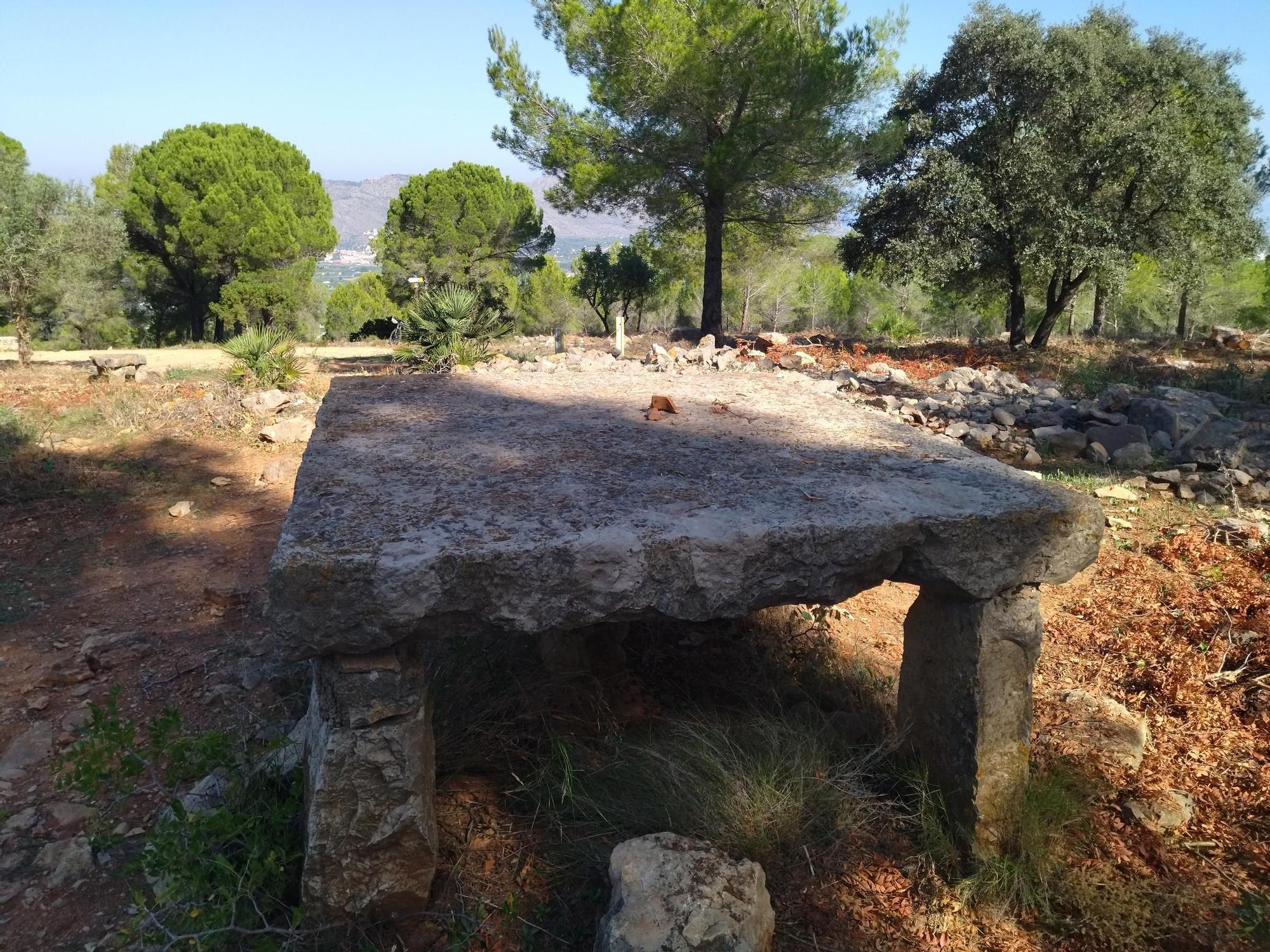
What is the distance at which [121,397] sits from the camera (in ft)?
28.7

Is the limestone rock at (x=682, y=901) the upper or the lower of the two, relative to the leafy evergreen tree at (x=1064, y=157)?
lower

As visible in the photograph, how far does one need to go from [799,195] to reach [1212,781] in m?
12.7

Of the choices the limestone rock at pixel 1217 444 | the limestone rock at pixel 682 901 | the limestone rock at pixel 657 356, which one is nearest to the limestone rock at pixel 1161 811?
the limestone rock at pixel 682 901

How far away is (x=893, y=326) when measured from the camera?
31.5m

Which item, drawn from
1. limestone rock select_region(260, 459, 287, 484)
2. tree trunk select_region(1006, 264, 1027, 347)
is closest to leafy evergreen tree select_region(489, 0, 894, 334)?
tree trunk select_region(1006, 264, 1027, 347)

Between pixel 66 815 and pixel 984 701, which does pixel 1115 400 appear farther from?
pixel 66 815

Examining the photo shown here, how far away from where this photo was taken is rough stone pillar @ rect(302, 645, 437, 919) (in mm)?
1924

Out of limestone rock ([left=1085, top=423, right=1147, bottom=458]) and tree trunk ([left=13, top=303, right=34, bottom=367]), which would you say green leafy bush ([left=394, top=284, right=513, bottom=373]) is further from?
tree trunk ([left=13, top=303, right=34, bottom=367])

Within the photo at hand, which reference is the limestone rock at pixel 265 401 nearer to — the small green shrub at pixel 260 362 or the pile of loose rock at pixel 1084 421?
the small green shrub at pixel 260 362

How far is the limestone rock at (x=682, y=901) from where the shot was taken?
1.81 metres

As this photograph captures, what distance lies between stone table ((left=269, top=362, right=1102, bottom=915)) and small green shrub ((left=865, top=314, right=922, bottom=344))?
23475 mm

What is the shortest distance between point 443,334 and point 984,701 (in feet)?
26.5

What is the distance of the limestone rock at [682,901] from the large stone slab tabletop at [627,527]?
0.58 metres

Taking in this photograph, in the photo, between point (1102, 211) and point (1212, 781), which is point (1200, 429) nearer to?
point (1212, 781)
